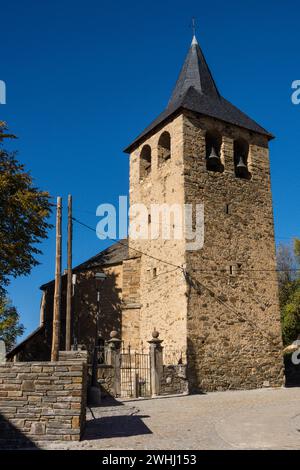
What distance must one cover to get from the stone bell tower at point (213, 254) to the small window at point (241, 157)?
4 centimetres

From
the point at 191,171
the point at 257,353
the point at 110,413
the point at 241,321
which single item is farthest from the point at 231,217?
the point at 110,413

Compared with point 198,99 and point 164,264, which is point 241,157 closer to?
point 198,99

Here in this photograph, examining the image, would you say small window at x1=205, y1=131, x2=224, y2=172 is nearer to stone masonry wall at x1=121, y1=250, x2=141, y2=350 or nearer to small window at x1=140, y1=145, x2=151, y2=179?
small window at x1=140, y1=145, x2=151, y2=179

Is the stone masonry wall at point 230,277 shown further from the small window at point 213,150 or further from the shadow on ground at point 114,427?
the shadow on ground at point 114,427

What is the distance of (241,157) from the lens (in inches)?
779

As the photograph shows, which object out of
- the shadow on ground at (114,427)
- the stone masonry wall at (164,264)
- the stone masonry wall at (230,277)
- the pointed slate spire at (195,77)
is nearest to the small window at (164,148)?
the stone masonry wall at (164,264)

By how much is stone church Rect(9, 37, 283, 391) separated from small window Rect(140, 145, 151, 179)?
5cm

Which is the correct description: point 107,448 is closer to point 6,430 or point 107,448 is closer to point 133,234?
point 6,430

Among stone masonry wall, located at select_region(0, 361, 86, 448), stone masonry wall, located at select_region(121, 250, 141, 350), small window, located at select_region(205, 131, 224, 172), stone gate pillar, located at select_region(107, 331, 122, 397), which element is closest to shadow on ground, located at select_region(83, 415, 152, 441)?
stone masonry wall, located at select_region(0, 361, 86, 448)

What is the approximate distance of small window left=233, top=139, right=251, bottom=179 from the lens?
65.8 feet

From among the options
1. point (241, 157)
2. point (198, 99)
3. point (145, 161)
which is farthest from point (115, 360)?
point (198, 99)

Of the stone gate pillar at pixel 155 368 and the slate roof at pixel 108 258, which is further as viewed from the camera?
the slate roof at pixel 108 258

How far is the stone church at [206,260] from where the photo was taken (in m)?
16.9
